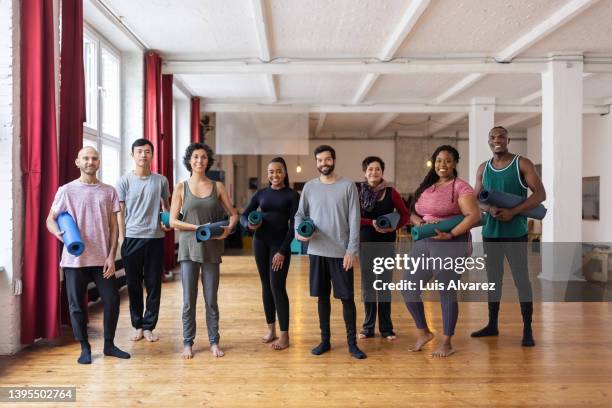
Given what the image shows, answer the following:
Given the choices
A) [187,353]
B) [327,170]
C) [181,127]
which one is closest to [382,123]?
[181,127]

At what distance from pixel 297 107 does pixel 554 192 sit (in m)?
5.81

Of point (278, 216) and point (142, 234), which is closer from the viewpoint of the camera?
point (278, 216)

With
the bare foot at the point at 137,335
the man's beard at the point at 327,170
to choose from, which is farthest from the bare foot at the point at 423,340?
the bare foot at the point at 137,335

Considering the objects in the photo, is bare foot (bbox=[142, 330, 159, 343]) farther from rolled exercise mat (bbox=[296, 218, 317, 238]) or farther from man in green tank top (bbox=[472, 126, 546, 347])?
man in green tank top (bbox=[472, 126, 546, 347])

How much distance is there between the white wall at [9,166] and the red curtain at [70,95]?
55 centimetres

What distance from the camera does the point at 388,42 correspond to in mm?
6258

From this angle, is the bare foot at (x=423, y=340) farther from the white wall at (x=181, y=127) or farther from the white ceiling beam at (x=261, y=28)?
the white wall at (x=181, y=127)

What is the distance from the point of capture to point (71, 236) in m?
3.04

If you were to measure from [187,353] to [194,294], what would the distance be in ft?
1.41

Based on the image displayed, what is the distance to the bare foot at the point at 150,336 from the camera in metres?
3.84

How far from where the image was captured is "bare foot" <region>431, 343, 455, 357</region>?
3439 mm

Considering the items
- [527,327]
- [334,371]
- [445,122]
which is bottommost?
[334,371]

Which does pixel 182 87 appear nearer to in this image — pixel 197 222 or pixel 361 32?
pixel 361 32

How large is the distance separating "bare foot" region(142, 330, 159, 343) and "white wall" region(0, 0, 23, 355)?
36.8 inches
